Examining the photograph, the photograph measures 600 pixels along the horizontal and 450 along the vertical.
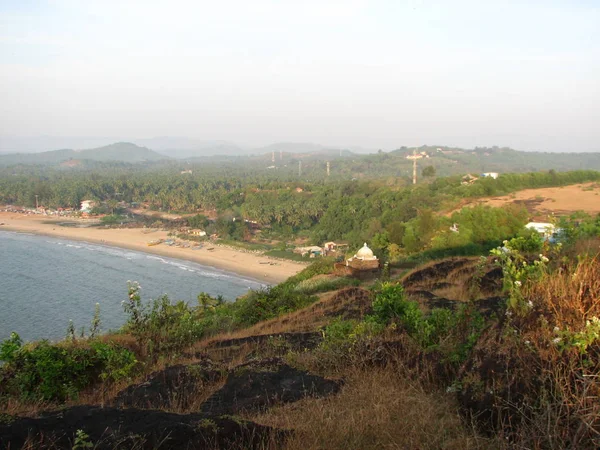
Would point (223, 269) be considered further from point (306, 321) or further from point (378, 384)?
point (378, 384)

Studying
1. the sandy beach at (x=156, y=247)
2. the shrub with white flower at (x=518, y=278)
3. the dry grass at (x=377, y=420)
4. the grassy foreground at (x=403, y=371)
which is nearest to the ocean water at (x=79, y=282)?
the sandy beach at (x=156, y=247)

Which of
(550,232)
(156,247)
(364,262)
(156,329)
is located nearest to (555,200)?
(364,262)

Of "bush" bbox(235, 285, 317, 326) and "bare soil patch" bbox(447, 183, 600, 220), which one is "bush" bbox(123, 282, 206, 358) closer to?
"bush" bbox(235, 285, 317, 326)

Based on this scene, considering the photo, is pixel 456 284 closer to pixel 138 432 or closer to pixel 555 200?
pixel 138 432

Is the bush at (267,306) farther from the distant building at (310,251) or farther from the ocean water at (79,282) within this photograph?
the distant building at (310,251)

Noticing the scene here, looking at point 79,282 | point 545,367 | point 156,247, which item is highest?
point 545,367

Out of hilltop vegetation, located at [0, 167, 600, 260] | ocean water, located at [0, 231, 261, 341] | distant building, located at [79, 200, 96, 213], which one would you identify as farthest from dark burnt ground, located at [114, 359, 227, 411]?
distant building, located at [79, 200, 96, 213]
